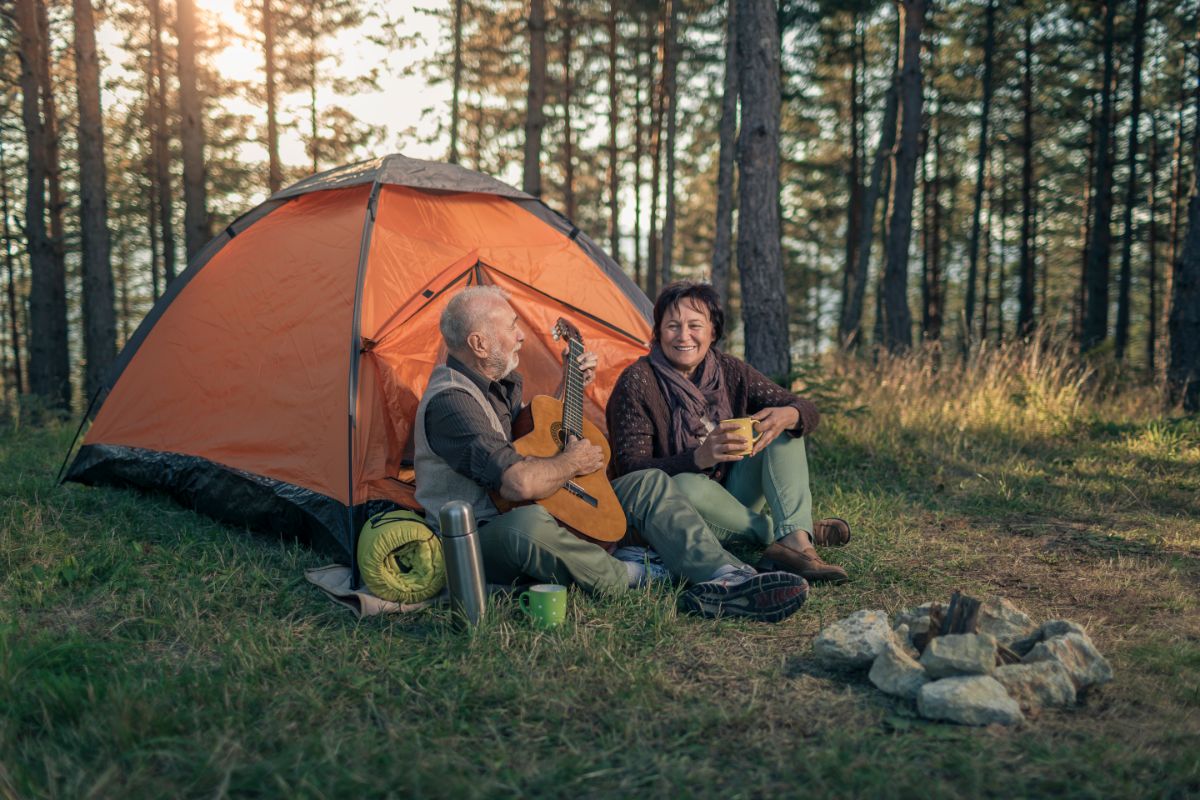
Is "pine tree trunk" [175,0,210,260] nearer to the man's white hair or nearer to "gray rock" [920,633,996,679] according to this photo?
the man's white hair

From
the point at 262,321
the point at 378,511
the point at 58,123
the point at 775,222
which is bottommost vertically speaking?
the point at 378,511

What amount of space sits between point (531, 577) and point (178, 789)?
146 cm

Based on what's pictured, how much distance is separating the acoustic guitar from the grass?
0.31 meters

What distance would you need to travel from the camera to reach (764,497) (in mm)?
3857

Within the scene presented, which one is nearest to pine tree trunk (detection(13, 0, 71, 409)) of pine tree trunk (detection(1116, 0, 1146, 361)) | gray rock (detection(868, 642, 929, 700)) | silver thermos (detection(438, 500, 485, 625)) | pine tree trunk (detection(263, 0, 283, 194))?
pine tree trunk (detection(263, 0, 283, 194))

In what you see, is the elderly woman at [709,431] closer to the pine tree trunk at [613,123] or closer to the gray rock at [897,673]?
the gray rock at [897,673]

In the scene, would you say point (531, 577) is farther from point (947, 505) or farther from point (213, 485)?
point (947, 505)

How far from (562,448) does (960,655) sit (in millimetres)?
1643

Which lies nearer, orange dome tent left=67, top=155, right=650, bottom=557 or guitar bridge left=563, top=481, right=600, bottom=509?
guitar bridge left=563, top=481, right=600, bottom=509

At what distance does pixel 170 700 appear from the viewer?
91.0 inches

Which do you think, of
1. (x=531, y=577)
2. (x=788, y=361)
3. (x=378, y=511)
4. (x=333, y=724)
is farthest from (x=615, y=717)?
(x=788, y=361)

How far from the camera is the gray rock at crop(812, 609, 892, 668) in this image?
8.54ft

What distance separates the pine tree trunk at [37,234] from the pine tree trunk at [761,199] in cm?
751

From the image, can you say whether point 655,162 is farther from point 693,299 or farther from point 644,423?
point 644,423
